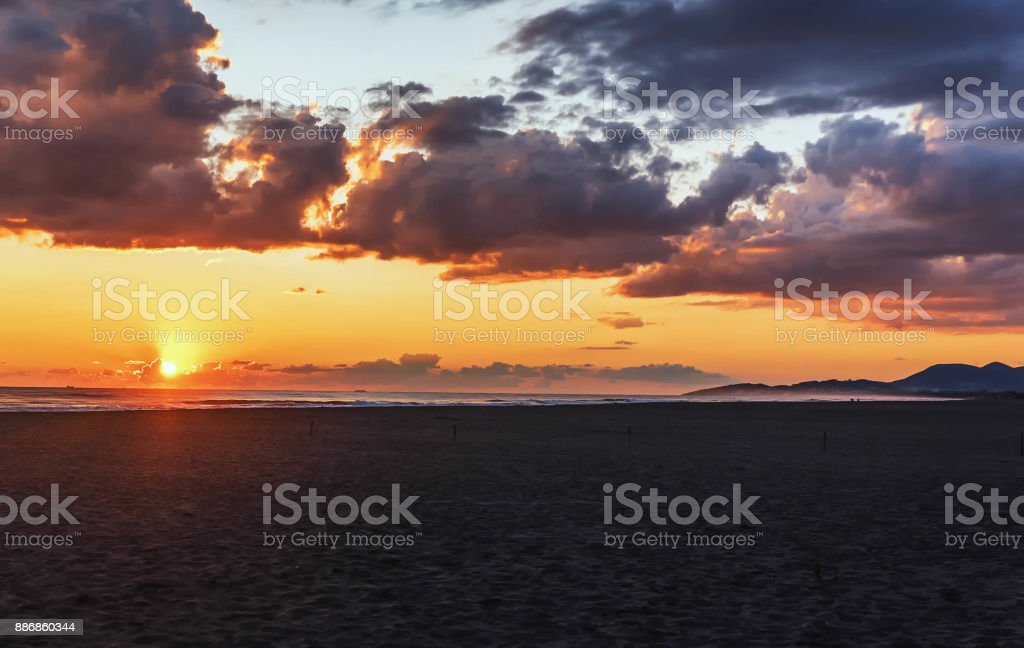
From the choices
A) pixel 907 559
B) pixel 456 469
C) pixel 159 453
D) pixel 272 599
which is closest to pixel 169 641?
pixel 272 599

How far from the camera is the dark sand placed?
39.9ft

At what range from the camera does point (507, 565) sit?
16.1 meters

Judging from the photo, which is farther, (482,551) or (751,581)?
(482,551)

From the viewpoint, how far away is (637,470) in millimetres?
32094

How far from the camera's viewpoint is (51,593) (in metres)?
13.6

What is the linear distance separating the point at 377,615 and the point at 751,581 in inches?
251

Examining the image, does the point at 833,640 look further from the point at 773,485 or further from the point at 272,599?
the point at 773,485

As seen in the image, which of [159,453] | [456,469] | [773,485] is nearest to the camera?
[773,485]

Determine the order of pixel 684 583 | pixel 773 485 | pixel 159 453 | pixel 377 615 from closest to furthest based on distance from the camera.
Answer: pixel 377 615 < pixel 684 583 < pixel 773 485 < pixel 159 453

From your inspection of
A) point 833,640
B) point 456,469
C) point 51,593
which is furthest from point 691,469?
point 51,593

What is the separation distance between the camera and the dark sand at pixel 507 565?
12156mm

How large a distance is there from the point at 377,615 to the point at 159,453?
26675mm

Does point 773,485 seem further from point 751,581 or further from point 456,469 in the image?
point 751,581

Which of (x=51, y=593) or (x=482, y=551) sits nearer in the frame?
(x=51, y=593)
